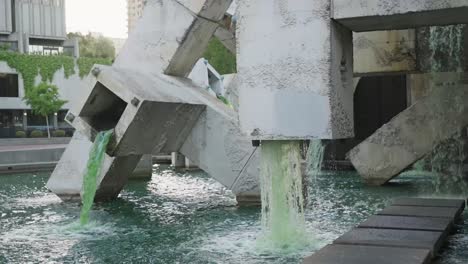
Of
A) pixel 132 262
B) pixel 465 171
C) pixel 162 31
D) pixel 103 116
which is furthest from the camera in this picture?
pixel 465 171

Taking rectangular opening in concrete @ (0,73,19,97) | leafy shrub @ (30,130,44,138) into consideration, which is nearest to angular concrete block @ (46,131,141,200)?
leafy shrub @ (30,130,44,138)

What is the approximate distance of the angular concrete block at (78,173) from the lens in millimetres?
11922

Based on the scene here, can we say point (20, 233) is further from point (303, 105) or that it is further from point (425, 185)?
point (425, 185)

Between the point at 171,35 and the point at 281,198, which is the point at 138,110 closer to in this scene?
the point at 171,35

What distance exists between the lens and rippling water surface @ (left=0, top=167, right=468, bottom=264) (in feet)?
24.1

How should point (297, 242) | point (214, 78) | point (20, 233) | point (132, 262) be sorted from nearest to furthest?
point (132, 262) < point (297, 242) < point (20, 233) < point (214, 78)

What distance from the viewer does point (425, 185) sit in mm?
14633

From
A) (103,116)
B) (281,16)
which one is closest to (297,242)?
(281,16)

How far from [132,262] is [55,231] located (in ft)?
8.67

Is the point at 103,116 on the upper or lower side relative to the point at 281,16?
lower

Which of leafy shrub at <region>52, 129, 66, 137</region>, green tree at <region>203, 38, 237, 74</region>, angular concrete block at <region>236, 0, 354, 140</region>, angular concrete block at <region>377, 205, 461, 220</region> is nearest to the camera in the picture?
angular concrete block at <region>236, 0, 354, 140</region>

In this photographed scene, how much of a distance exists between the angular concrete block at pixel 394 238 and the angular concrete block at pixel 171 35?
5.70 metres

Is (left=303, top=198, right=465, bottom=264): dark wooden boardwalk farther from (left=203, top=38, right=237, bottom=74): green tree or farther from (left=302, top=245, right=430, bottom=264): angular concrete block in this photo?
(left=203, top=38, right=237, bottom=74): green tree

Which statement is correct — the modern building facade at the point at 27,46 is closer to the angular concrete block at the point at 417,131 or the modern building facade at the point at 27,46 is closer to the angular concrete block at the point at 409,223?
the angular concrete block at the point at 417,131
